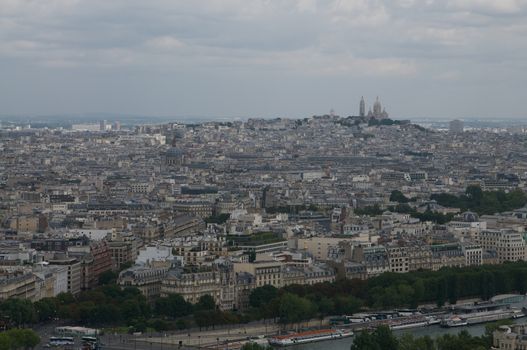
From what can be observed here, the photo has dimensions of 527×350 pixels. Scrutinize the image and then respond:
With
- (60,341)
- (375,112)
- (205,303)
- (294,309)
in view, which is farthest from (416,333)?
(375,112)

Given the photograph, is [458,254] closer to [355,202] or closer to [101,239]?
[101,239]

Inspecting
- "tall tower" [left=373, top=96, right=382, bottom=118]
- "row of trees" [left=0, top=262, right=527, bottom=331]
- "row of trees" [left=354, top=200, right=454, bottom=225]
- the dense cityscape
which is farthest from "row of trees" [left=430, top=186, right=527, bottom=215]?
"tall tower" [left=373, top=96, right=382, bottom=118]

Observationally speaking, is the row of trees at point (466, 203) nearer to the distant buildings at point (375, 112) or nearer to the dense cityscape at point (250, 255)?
the dense cityscape at point (250, 255)

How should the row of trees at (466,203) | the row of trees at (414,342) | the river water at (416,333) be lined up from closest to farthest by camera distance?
the row of trees at (414,342), the river water at (416,333), the row of trees at (466,203)

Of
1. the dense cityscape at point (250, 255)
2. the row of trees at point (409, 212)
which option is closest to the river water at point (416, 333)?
the dense cityscape at point (250, 255)

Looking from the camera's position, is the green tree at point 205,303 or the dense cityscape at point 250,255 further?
the green tree at point 205,303

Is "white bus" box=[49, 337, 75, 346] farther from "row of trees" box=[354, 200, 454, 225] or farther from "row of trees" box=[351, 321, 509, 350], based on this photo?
"row of trees" box=[354, 200, 454, 225]

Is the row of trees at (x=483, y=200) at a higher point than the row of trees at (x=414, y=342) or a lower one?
lower

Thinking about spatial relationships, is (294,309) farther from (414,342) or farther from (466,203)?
(466,203)
